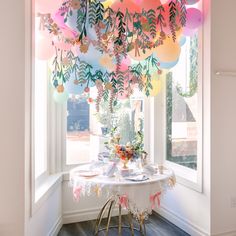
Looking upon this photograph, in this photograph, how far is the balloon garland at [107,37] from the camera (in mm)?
2061

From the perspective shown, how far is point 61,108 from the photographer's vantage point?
298 cm

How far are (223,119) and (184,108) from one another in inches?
21.7

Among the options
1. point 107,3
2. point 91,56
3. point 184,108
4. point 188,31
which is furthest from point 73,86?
point 184,108

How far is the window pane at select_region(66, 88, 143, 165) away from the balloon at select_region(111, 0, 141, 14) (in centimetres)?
124

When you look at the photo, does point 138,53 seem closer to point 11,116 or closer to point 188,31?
point 188,31

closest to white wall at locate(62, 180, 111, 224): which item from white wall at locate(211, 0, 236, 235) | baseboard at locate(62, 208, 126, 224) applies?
baseboard at locate(62, 208, 126, 224)

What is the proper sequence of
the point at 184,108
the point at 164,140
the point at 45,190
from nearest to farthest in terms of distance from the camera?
the point at 45,190 → the point at 184,108 → the point at 164,140

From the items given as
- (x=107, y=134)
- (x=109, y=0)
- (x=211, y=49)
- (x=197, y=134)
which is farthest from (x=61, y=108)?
(x=211, y=49)

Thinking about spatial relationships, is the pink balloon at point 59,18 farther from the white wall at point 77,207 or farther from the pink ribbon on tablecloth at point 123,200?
the white wall at point 77,207

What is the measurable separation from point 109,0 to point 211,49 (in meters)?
1.05

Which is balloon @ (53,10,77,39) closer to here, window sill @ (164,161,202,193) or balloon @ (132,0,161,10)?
balloon @ (132,0,161,10)

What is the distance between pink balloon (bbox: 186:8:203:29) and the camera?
7.82 feet

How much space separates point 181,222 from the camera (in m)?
2.87

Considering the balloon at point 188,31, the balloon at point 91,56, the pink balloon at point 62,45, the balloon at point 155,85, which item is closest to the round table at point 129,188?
the balloon at point 155,85
